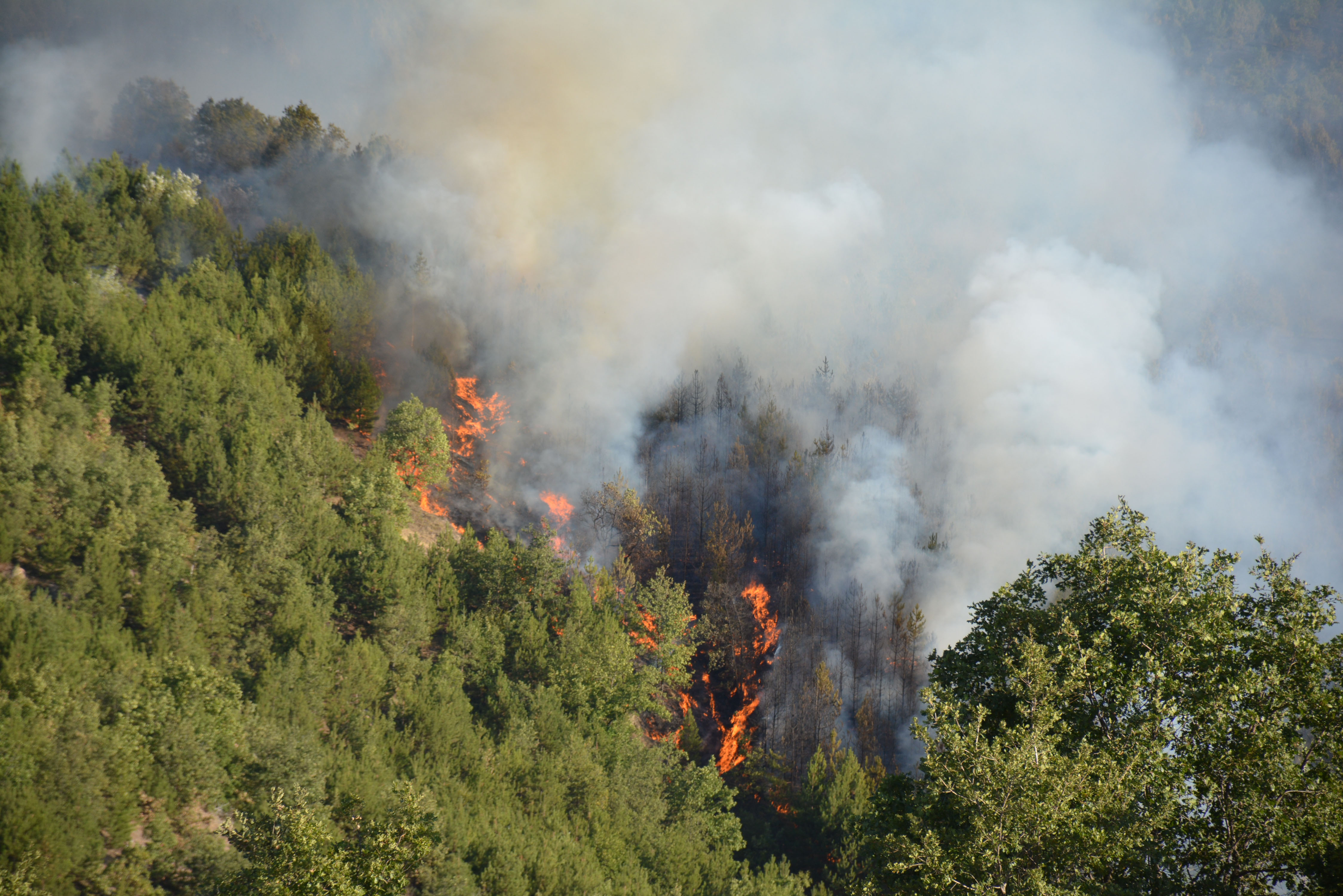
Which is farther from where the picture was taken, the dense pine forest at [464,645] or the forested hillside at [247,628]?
the forested hillside at [247,628]

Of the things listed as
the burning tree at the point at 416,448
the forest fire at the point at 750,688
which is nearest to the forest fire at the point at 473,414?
the burning tree at the point at 416,448

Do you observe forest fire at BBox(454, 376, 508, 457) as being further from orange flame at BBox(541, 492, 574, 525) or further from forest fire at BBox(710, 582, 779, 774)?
forest fire at BBox(710, 582, 779, 774)

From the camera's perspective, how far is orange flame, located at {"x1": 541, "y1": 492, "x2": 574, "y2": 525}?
90.8 metres

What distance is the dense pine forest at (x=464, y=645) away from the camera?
60.2ft

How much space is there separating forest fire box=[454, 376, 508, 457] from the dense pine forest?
62 centimetres

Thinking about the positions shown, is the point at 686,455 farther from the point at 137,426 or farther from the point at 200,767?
the point at 200,767

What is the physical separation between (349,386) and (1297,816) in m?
79.1

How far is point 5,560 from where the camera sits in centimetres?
3881

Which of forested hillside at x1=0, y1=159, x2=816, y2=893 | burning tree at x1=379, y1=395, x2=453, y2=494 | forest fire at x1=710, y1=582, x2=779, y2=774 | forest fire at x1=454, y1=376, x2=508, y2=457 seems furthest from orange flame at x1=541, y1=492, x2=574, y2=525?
forest fire at x1=710, y1=582, x2=779, y2=774

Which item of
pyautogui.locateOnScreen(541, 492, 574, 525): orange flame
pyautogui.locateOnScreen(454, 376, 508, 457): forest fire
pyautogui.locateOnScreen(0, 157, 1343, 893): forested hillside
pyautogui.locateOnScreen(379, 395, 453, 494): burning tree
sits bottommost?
pyautogui.locateOnScreen(0, 157, 1343, 893): forested hillside

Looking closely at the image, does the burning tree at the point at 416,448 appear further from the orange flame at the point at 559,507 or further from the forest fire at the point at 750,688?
the forest fire at the point at 750,688

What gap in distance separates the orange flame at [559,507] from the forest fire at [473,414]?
979cm

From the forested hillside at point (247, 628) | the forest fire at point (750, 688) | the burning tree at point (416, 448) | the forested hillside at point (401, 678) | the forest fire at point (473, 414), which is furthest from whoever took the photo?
the forest fire at point (473, 414)

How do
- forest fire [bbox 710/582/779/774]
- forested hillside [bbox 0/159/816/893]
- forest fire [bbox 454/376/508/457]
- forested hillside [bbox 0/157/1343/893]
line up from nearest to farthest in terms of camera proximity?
forested hillside [bbox 0/157/1343/893] < forested hillside [bbox 0/159/816/893] < forest fire [bbox 710/582/779/774] < forest fire [bbox 454/376/508/457]
